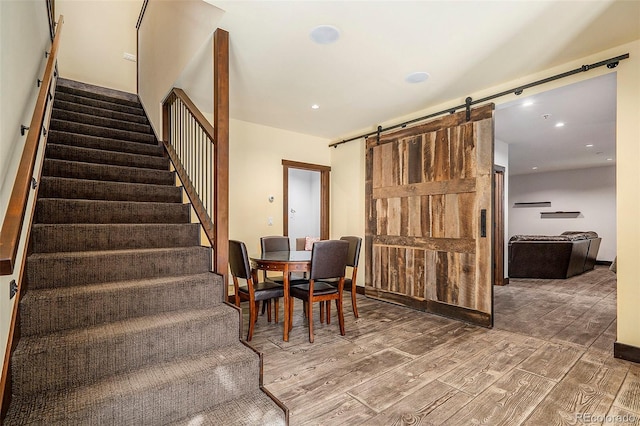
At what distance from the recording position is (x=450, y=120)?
3.75m

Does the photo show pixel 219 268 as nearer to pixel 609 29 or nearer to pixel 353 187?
pixel 353 187

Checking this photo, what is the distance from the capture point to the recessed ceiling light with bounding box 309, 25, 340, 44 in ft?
7.93

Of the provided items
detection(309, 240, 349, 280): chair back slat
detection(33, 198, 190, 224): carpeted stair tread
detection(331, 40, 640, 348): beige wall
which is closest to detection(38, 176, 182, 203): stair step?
detection(33, 198, 190, 224): carpeted stair tread

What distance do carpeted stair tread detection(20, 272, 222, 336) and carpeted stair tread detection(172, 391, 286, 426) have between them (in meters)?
0.48

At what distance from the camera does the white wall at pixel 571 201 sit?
8.34 metres

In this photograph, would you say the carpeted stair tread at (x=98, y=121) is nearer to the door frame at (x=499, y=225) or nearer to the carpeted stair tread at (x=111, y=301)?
the carpeted stair tread at (x=111, y=301)

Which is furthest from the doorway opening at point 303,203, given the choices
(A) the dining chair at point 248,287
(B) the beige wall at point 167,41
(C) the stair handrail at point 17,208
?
(C) the stair handrail at point 17,208

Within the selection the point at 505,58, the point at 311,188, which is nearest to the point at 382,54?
the point at 505,58

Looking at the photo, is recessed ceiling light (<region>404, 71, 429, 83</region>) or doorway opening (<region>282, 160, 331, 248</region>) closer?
recessed ceiling light (<region>404, 71, 429, 83</region>)

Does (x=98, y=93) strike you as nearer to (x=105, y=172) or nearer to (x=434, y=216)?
(x=105, y=172)

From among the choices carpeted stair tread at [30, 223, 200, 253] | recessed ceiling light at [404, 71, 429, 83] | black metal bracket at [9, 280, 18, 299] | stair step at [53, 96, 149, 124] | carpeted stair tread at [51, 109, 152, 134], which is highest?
recessed ceiling light at [404, 71, 429, 83]

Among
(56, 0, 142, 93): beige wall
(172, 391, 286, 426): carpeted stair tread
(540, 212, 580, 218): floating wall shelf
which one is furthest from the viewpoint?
(540, 212, 580, 218): floating wall shelf

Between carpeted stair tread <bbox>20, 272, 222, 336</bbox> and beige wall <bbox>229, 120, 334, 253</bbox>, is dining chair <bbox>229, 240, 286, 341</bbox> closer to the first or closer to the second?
carpeted stair tread <bbox>20, 272, 222, 336</bbox>

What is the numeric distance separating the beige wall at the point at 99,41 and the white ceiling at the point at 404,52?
2.65 meters
